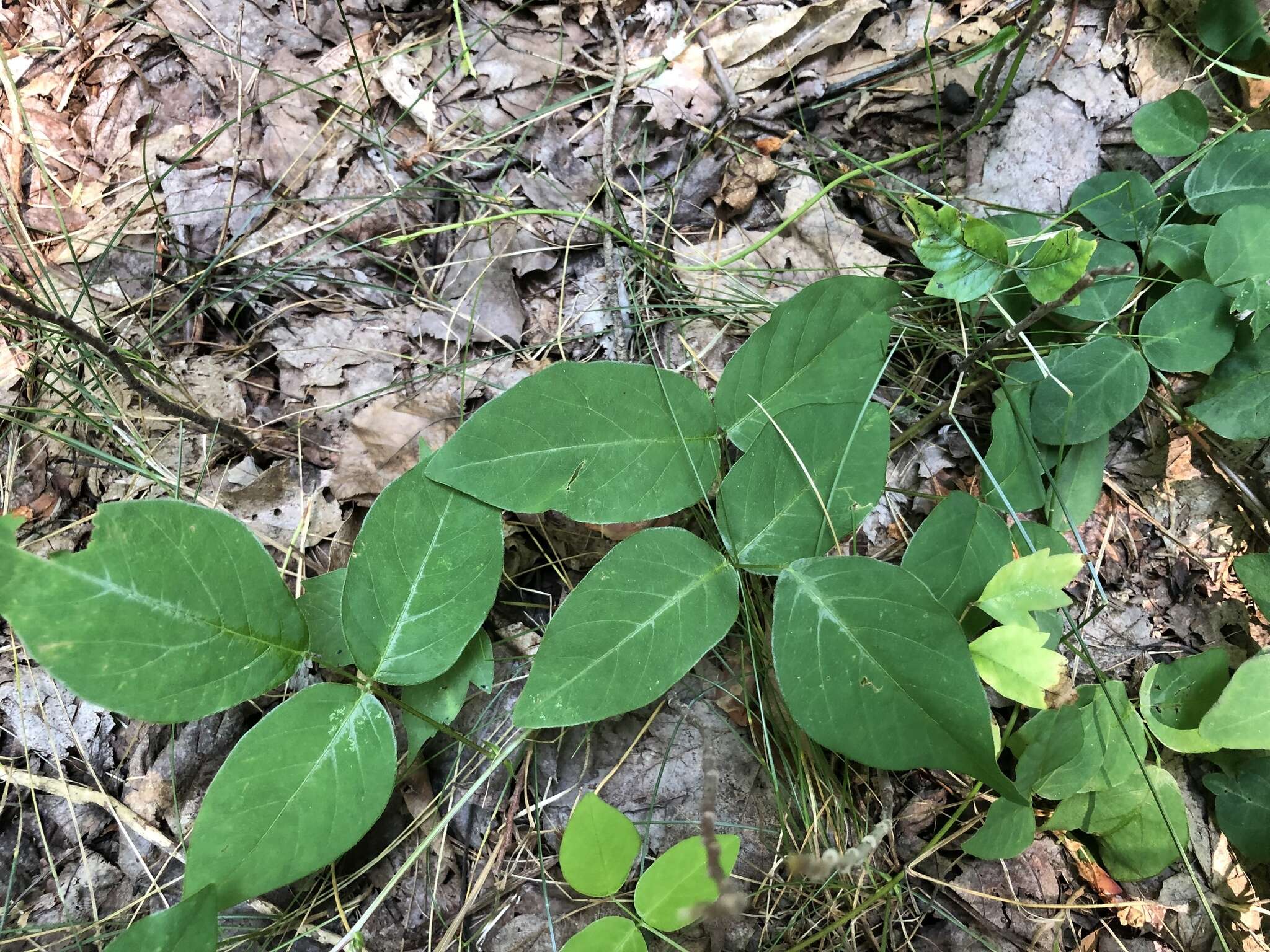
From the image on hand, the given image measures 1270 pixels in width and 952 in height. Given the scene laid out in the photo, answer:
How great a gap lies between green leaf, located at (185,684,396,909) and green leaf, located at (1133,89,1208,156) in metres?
2.09

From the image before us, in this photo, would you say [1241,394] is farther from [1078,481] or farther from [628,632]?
[628,632]

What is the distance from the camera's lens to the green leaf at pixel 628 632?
1.18 m

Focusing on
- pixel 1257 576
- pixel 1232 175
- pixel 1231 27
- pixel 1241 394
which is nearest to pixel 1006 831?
pixel 1257 576

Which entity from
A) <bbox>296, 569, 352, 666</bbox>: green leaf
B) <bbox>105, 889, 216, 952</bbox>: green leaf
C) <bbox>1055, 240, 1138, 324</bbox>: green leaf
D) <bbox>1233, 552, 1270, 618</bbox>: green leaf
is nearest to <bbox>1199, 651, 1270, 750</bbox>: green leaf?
<bbox>1233, 552, 1270, 618</bbox>: green leaf

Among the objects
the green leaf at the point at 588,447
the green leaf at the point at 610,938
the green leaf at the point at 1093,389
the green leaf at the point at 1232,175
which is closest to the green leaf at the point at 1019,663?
the green leaf at the point at 1093,389

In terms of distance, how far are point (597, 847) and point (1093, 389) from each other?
4.54 ft

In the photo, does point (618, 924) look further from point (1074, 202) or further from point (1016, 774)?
point (1074, 202)

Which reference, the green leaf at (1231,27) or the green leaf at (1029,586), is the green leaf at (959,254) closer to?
the green leaf at (1029,586)

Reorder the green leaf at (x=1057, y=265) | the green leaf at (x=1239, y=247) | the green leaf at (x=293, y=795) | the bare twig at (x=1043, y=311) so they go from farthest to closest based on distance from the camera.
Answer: the green leaf at (x=1239, y=247) < the green leaf at (x=1057, y=265) < the green leaf at (x=293, y=795) < the bare twig at (x=1043, y=311)

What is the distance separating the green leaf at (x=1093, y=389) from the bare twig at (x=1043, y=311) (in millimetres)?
143

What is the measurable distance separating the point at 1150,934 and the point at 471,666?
154 cm

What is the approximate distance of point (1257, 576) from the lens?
149cm

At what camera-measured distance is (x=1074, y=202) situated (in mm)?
1620

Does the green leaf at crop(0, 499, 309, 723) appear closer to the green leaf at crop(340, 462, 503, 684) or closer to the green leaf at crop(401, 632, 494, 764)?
the green leaf at crop(340, 462, 503, 684)
